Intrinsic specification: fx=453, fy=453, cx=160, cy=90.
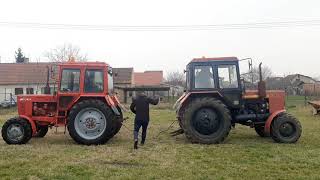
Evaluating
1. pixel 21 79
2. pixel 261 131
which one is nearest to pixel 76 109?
pixel 261 131

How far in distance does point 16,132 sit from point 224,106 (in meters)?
6.05

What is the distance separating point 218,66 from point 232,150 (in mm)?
2913

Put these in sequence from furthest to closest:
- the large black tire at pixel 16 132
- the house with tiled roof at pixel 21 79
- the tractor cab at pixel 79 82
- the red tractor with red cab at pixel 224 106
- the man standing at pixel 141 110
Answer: the house with tiled roof at pixel 21 79 → the tractor cab at pixel 79 82 → the red tractor with red cab at pixel 224 106 → the large black tire at pixel 16 132 → the man standing at pixel 141 110

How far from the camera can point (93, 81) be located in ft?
44.3

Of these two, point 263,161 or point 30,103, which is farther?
point 30,103

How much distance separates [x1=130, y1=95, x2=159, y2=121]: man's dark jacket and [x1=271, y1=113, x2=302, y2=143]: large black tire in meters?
3.59

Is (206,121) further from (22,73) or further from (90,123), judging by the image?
(22,73)

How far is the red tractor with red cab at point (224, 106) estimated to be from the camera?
1312 cm

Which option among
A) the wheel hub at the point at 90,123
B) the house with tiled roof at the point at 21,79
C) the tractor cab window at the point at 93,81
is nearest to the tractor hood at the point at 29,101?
the tractor cab window at the point at 93,81

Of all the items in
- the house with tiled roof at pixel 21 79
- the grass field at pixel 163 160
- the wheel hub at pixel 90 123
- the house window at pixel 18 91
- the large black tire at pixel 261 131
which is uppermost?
the house with tiled roof at pixel 21 79

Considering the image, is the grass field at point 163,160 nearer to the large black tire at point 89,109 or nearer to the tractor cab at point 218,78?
the large black tire at point 89,109

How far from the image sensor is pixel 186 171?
8.93 meters

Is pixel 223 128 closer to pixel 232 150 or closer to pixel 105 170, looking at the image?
pixel 232 150

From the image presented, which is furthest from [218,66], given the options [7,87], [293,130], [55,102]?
[7,87]
